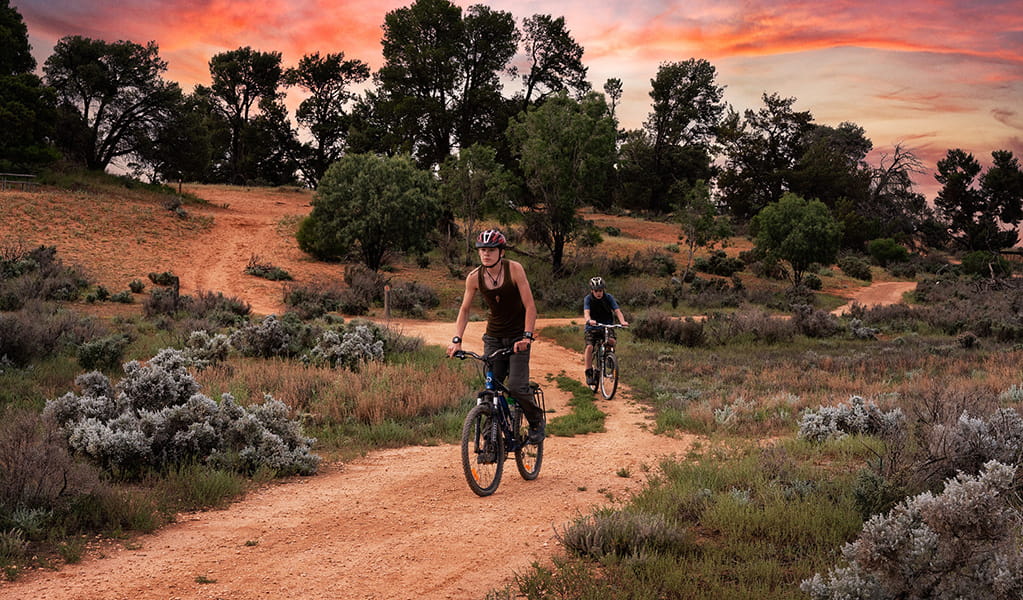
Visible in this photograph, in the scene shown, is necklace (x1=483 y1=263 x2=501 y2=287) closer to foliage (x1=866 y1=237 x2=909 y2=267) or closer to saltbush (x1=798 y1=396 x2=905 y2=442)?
saltbush (x1=798 y1=396 x2=905 y2=442)

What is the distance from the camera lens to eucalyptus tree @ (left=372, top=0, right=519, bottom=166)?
43000 millimetres

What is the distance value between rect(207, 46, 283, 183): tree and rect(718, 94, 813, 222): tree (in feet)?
145

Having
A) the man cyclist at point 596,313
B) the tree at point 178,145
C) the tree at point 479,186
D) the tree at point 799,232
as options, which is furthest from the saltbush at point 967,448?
the tree at point 178,145

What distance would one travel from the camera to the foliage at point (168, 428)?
739 centimetres

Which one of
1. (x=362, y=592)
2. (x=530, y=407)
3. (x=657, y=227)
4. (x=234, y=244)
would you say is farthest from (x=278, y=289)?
(x=657, y=227)

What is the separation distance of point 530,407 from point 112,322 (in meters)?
16.1

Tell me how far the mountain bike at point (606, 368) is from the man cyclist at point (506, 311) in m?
6.10

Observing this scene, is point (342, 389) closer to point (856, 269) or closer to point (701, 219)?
point (701, 219)

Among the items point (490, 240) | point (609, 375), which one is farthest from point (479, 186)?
point (490, 240)

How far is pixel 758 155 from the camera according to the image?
59.3m

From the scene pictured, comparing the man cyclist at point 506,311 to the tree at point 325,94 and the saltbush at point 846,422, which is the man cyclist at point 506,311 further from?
the tree at point 325,94

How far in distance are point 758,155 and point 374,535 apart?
60457 millimetres

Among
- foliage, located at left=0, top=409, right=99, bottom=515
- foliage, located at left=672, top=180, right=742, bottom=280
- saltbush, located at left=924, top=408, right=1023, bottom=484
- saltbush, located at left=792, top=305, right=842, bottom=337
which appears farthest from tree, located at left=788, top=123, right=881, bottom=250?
foliage, located at left=0, top=409, right=99, bottom=515

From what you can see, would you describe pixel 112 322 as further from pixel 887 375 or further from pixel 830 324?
pixel 830 324
